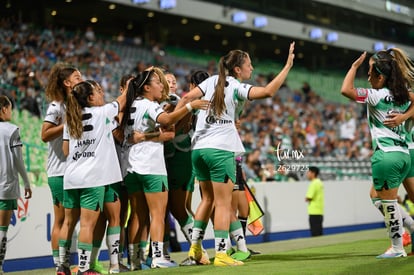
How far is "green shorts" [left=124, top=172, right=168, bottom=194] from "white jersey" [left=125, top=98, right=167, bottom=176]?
0.17ft

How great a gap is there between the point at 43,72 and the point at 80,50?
4558mm

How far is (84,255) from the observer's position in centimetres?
845

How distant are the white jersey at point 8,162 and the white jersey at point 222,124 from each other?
236 centimetres

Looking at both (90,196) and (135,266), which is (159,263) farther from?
(90,196)

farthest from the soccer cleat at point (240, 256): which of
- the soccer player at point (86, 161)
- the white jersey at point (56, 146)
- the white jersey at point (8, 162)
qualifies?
the white jersey at point (8, 162)

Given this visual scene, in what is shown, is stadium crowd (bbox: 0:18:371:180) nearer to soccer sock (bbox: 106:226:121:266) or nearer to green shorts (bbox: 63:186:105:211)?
soccer sock (bbox: 106:226:121:266)

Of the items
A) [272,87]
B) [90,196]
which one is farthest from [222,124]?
[90,196]

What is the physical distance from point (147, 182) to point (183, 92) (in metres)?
19.7

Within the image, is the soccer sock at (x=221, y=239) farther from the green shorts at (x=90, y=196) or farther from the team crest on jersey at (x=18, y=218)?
the team crest on jersey at (x=18, y=218)

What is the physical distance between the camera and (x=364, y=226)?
23203 mm

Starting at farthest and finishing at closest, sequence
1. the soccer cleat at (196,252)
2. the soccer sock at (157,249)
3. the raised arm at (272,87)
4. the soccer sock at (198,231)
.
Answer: the soccer cleat at (196,252), the soccer sock at (198,231), the soccer sock at (157,249), the raised arm at (272,87)

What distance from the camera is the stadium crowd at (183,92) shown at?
2169 cm

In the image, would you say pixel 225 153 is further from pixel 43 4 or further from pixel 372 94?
pixel 43 4

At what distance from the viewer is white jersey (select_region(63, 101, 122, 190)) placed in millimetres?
8453
